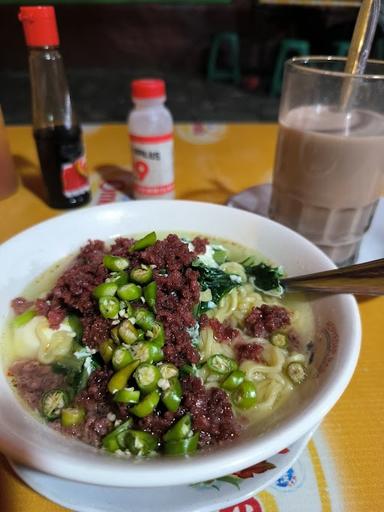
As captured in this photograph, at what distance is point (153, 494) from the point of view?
0.89 m

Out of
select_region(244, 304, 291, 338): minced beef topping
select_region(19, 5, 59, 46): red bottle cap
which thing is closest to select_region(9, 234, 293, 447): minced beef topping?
select_region(244, 304, 291, 338): minced beef topping

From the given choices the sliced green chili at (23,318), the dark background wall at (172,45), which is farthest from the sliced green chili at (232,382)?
the dark background wall at (172,45)

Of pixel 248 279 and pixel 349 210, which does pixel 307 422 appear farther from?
pixel 349 210

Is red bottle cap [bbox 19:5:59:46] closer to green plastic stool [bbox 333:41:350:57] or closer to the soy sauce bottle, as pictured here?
the soy sauce bottle

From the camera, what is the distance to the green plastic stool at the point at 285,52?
22.4 ft

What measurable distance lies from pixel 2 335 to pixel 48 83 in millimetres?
1181

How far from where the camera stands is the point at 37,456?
77 centimetres

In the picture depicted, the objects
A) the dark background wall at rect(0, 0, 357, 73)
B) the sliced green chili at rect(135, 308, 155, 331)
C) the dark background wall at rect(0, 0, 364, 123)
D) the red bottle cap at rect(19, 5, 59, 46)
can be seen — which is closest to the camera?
the sliced green chili at rect(135, 308, 155, 331)

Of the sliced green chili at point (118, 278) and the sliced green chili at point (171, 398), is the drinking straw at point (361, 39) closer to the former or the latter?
the sliced green chili at point (118, 278)

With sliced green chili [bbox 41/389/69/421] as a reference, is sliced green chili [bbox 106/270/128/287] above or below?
above

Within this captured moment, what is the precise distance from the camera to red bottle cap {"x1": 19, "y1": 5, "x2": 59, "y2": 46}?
1524 millimetres

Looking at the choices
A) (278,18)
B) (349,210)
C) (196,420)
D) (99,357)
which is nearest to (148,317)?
(99,357)

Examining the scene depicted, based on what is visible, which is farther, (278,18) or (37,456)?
(278,18)

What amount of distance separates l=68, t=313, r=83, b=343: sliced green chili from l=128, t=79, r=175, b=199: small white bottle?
37.8 inches
